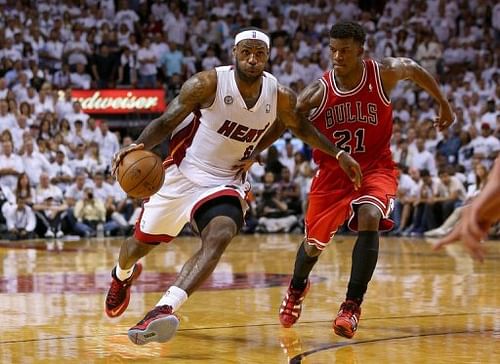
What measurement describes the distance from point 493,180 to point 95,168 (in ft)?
54.1

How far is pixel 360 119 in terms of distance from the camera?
6902mm

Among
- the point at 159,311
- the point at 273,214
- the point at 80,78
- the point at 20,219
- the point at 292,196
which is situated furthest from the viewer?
the point at 80,78

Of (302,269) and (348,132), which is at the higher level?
(348,132)

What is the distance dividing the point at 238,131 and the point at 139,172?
2.57 ft

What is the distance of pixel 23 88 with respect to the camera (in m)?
19.6

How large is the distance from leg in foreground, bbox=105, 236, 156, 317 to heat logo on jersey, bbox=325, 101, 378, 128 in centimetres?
157

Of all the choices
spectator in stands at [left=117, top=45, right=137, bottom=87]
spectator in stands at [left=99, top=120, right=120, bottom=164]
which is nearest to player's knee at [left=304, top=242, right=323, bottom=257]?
spectator in stands at [left=99, top=120, right=120, bottom=164]

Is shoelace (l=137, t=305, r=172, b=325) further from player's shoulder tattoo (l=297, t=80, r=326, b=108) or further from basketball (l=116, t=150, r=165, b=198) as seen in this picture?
player's shoulder tattoo (l=297, t=80, r=326, b=108)

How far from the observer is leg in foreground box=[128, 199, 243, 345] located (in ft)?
18.1

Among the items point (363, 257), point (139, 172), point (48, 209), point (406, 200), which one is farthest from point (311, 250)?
point (48, 209)

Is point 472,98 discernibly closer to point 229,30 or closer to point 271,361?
point 229,30

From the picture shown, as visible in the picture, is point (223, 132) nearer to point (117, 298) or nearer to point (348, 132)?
point (348, 132)

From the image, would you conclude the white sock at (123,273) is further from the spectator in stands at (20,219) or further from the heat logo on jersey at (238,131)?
the spectator in stands at (20,219)

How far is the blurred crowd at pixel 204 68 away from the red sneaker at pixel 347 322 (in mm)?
10313
